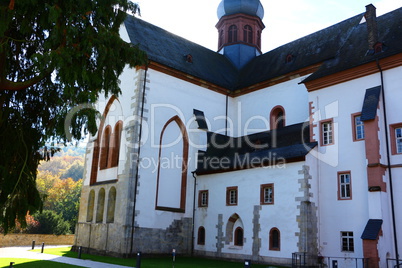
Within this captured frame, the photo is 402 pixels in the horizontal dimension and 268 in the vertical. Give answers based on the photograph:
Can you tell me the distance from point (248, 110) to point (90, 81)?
53.1ft

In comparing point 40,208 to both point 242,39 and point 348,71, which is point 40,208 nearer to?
point 348,71

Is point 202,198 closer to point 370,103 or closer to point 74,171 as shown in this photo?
point 370,103

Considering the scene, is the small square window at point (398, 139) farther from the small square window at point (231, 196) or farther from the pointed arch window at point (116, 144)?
the pointed arch window at point (116, 144)

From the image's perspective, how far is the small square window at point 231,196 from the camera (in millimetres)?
20766

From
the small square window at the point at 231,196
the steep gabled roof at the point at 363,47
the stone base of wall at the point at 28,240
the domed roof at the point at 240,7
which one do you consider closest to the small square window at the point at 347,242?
the small square window at the point at 231,196

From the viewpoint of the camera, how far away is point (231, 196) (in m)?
21.1

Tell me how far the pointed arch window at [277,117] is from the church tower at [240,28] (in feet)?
29.8

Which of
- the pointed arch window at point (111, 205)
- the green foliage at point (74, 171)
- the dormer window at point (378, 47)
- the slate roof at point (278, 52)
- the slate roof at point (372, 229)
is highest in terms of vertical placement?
the green foliage at point (74, 171)

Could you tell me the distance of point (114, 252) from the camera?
20.4 m

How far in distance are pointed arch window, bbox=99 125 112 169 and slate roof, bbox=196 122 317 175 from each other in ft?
19.1

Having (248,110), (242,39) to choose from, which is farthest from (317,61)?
(242,39)

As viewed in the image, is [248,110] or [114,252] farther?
[248,110]

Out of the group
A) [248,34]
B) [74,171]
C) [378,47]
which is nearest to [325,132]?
[378,47]

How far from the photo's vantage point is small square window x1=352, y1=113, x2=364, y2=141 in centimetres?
1734
